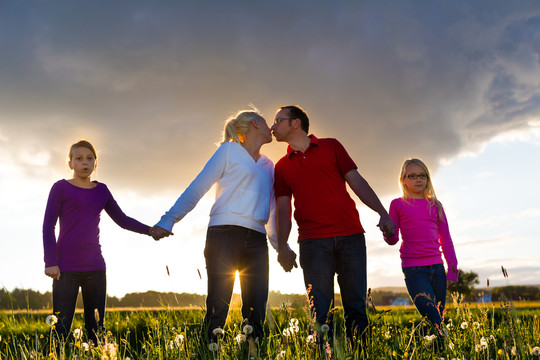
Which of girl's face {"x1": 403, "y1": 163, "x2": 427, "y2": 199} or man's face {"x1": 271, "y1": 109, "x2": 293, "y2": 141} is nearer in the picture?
man's face {"x1": 271, "y1": 109, "x2": 293, "y2": 141}

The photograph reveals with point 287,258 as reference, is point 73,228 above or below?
above

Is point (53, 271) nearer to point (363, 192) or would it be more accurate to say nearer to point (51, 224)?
point (51, 224)

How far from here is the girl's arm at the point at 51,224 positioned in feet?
17.7

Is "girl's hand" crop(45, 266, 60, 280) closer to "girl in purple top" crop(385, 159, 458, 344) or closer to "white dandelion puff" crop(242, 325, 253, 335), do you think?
"white dandelion puff" crop(242, 325, 253, 335)

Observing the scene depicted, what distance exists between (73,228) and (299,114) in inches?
115

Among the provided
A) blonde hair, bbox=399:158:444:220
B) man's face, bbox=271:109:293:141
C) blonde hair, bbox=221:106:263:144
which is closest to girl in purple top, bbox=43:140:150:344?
blonde hair, bbox=221:106:263:144

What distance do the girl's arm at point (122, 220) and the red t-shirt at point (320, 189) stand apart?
1822 millimetres

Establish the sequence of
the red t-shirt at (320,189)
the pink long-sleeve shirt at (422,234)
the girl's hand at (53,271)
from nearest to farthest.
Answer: the red t-shirt at (320,189)
the girl's hand at (53,271)
the pink long-sleeve shirt at (422,234)

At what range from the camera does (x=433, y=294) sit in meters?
5.97

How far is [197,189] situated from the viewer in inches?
206

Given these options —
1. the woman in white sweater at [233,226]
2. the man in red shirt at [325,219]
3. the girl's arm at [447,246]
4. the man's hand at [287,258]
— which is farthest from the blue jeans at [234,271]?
the girl's arm at [447,246]

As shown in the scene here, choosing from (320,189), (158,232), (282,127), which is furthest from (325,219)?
(158,232)

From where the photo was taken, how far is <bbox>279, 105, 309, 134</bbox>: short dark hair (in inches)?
228

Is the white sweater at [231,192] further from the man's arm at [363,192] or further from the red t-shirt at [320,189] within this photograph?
the man's arm at [363,192]
